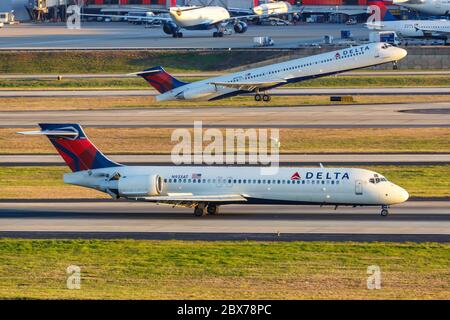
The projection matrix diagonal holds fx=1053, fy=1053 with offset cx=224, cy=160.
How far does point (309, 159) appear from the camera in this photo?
74.7 meters

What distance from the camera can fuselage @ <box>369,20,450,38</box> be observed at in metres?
152

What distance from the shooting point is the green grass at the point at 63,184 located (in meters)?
62.7

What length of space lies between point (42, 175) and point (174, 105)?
40022 mm

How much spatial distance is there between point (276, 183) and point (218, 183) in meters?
3.17

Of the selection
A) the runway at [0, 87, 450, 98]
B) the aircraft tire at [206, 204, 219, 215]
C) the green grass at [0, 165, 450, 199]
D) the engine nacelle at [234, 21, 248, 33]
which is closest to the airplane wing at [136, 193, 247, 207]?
the aircraft tire at [206, 204, 219, 215]

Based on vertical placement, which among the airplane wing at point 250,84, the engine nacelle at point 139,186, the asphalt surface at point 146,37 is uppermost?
the asphalt surface at point 146,37

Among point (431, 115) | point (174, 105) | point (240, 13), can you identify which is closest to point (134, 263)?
point (431, 115)

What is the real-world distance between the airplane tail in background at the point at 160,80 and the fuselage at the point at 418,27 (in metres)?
58.4

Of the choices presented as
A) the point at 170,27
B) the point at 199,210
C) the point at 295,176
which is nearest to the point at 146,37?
the point at 170,27

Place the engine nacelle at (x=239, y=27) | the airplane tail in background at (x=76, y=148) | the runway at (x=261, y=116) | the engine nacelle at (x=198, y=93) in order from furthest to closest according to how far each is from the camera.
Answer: the engine nacelle at (x=239, y=27), the engine nacelle at (x=198, y=93), the runway at (x=261, y=116), the airplane tail in background at (x=76, y=148)

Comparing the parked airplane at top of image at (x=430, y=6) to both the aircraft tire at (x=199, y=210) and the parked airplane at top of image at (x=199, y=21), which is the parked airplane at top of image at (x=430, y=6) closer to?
the parked airplane at top of image at (x=199, y=21)

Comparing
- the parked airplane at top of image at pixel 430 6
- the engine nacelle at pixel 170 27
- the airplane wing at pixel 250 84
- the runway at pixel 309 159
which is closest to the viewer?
the runway at pixel 309 159

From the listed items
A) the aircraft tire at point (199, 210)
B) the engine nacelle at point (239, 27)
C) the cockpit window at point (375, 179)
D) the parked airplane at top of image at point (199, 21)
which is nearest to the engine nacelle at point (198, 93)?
the aircraft tire at point (199, 210)
